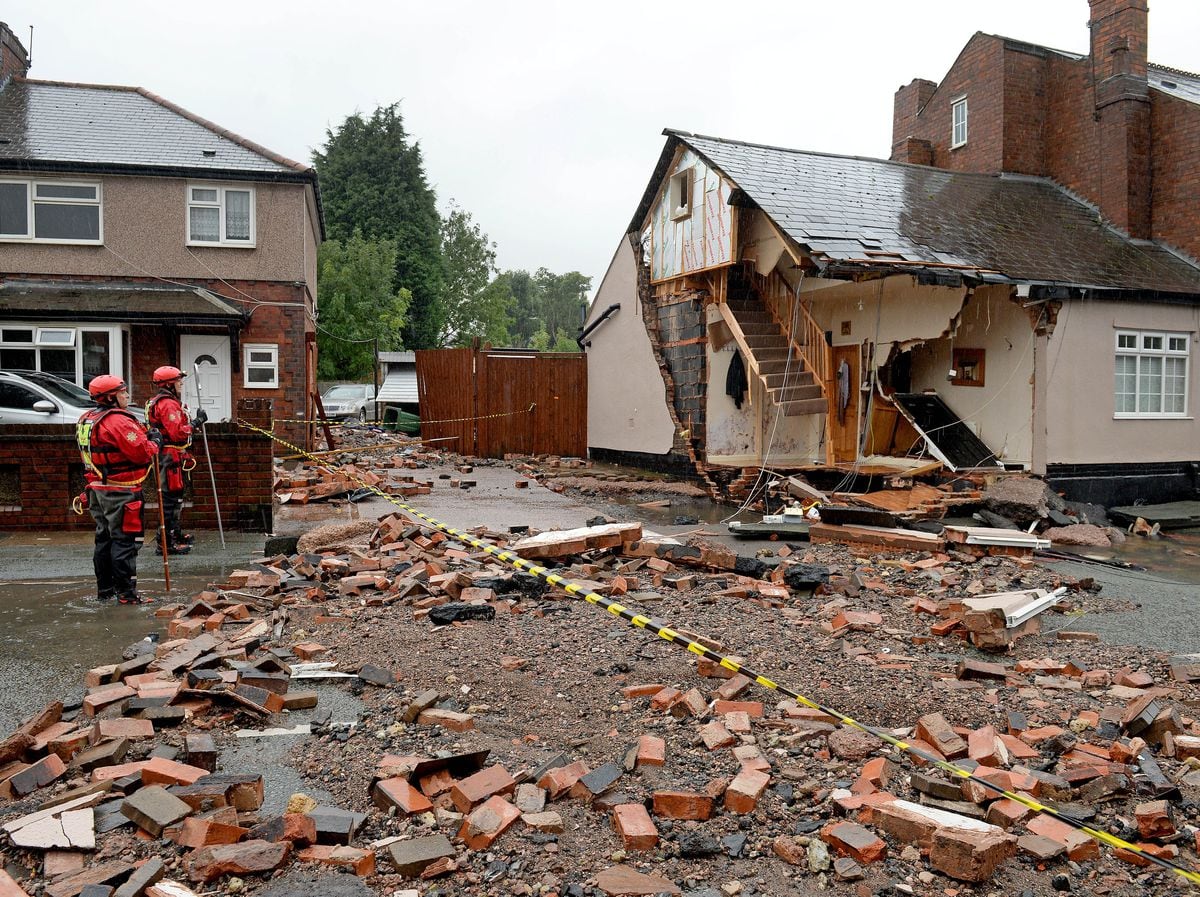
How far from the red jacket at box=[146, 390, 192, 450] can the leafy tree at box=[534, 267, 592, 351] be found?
83.3 metres

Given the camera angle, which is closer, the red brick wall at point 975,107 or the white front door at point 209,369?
the white front door at point 209,369

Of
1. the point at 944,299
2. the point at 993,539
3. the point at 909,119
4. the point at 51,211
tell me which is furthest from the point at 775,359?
the point at 51,211

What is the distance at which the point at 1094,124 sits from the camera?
18.9m

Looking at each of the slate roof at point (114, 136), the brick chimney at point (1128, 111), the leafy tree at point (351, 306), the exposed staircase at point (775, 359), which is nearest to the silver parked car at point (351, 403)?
the leafy tree at point (351, 306)

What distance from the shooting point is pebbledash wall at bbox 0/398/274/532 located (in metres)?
9.86

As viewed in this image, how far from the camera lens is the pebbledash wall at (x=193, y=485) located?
986 cm

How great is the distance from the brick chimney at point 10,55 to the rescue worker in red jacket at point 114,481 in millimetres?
19718

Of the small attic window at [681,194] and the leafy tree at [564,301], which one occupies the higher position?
the leafy tree at [564,301]

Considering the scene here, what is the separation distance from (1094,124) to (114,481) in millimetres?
19729

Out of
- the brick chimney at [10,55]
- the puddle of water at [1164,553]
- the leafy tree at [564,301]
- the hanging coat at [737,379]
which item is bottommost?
the puddle of water at [1164,553]

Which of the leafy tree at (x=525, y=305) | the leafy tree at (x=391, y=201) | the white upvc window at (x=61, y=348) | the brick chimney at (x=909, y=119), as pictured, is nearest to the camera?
the white upvc window at (x=61, y=348)

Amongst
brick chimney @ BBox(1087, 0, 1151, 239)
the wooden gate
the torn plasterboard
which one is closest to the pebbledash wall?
the torn plasterboard

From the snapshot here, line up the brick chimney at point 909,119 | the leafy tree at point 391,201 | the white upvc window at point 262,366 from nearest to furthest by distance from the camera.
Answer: the white upvc window at point 262,366
the brick chimney at point 909,119
the leafy tree at point 391,201

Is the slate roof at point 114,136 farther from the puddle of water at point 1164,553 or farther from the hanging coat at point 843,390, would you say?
the puddle of water at point 1164,553
